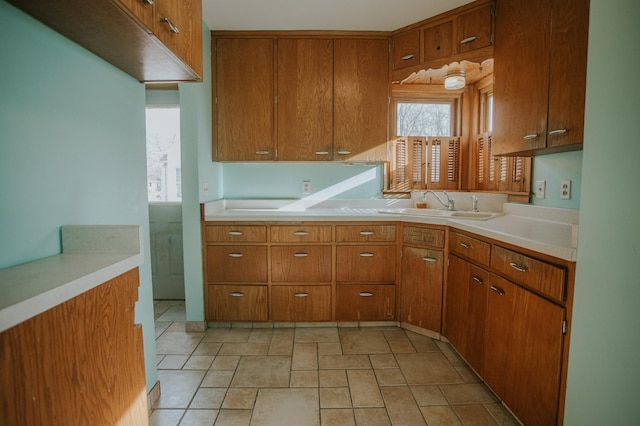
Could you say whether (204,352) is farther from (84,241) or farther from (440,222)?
(440,222)

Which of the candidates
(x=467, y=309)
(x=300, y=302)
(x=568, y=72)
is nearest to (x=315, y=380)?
(x=300, y=302)

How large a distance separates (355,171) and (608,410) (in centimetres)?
243

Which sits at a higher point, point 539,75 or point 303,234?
point 539,75

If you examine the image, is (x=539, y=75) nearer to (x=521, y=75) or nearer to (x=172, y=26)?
(x=521, y=75)

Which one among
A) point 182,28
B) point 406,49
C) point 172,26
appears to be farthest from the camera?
point 406,49

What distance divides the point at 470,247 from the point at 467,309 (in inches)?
15.4

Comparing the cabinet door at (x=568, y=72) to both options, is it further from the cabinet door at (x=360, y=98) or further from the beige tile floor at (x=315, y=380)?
the beige tile floor at (x=315, y=380)

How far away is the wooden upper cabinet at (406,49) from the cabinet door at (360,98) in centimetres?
8

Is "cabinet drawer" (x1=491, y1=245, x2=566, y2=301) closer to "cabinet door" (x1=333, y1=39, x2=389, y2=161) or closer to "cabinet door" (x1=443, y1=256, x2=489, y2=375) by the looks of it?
"cabinet door" (x1=443, y1=256, x2=489, y2=375)

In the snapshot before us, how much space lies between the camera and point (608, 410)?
3.27 ft

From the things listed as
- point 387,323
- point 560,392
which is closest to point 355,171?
point 387,323

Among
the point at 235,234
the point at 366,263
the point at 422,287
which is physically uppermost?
the point at 235,234

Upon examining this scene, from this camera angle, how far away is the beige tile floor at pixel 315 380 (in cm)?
162

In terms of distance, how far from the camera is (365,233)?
2574 mm
